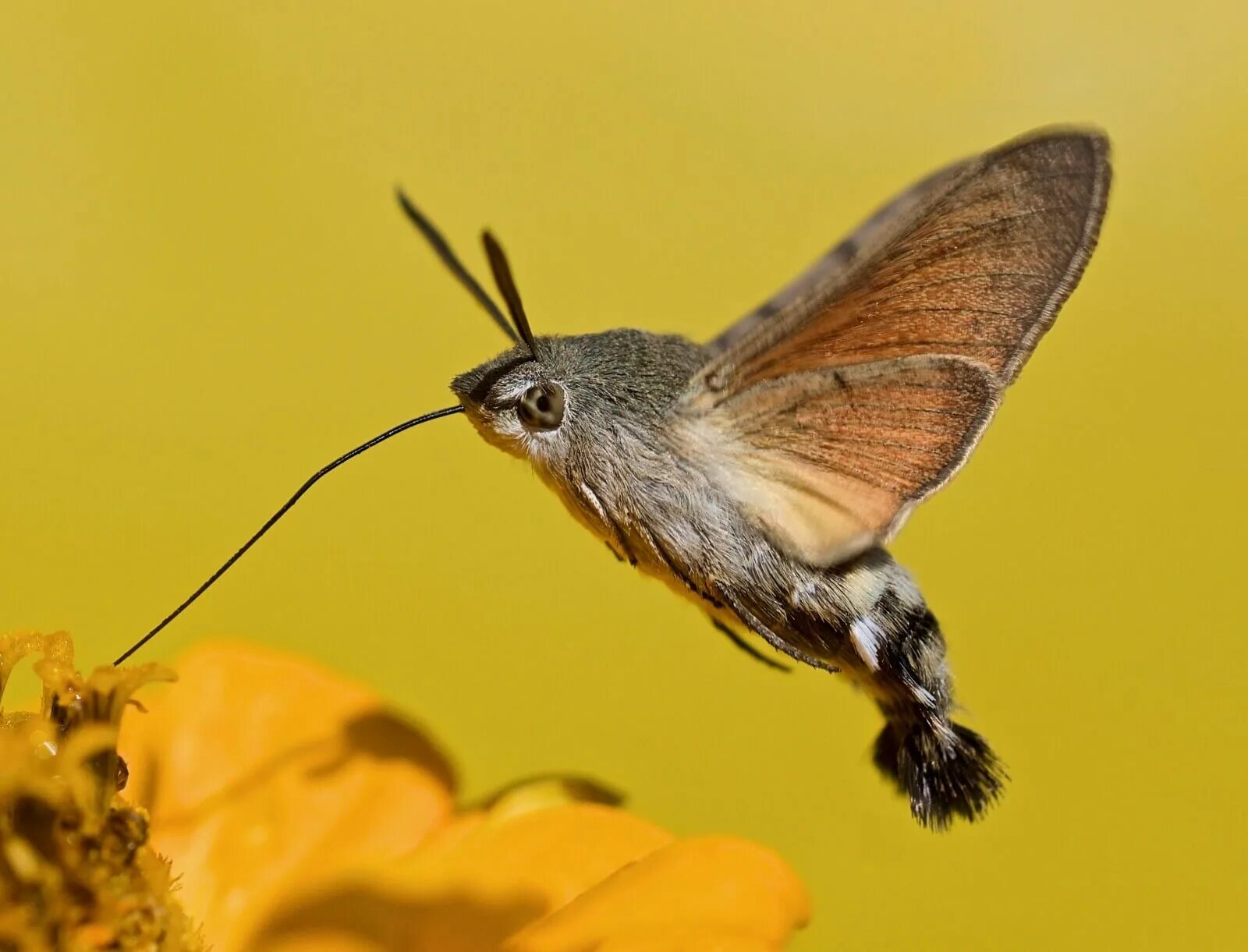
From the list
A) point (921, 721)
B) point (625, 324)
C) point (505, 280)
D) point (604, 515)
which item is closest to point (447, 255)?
point (505, 280)

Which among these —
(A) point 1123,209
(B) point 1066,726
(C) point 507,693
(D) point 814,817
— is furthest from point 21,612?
(A) point 1123,209

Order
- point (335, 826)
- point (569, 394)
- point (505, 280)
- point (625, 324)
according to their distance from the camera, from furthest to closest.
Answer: point (625, 324) → point (335, 826) → point (569, 394) → point (505, 280)

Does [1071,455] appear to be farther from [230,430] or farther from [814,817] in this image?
[230,430]

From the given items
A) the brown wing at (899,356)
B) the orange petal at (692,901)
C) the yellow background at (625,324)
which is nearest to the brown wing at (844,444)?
the brown wing at (899,356)

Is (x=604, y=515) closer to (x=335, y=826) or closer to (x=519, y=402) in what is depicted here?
(x=519, y=402)

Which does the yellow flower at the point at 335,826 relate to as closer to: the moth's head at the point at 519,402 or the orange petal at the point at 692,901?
the orange petal at the point at 692,901

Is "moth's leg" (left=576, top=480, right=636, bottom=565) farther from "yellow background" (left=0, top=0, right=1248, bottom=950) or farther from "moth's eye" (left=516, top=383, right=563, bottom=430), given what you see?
"yellow background" (left=0, top=0, right=1248, bottom=950)

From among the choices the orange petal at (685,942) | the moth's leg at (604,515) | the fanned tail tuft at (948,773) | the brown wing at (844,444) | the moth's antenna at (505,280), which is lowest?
the fanned tail tuft at (948,773)
